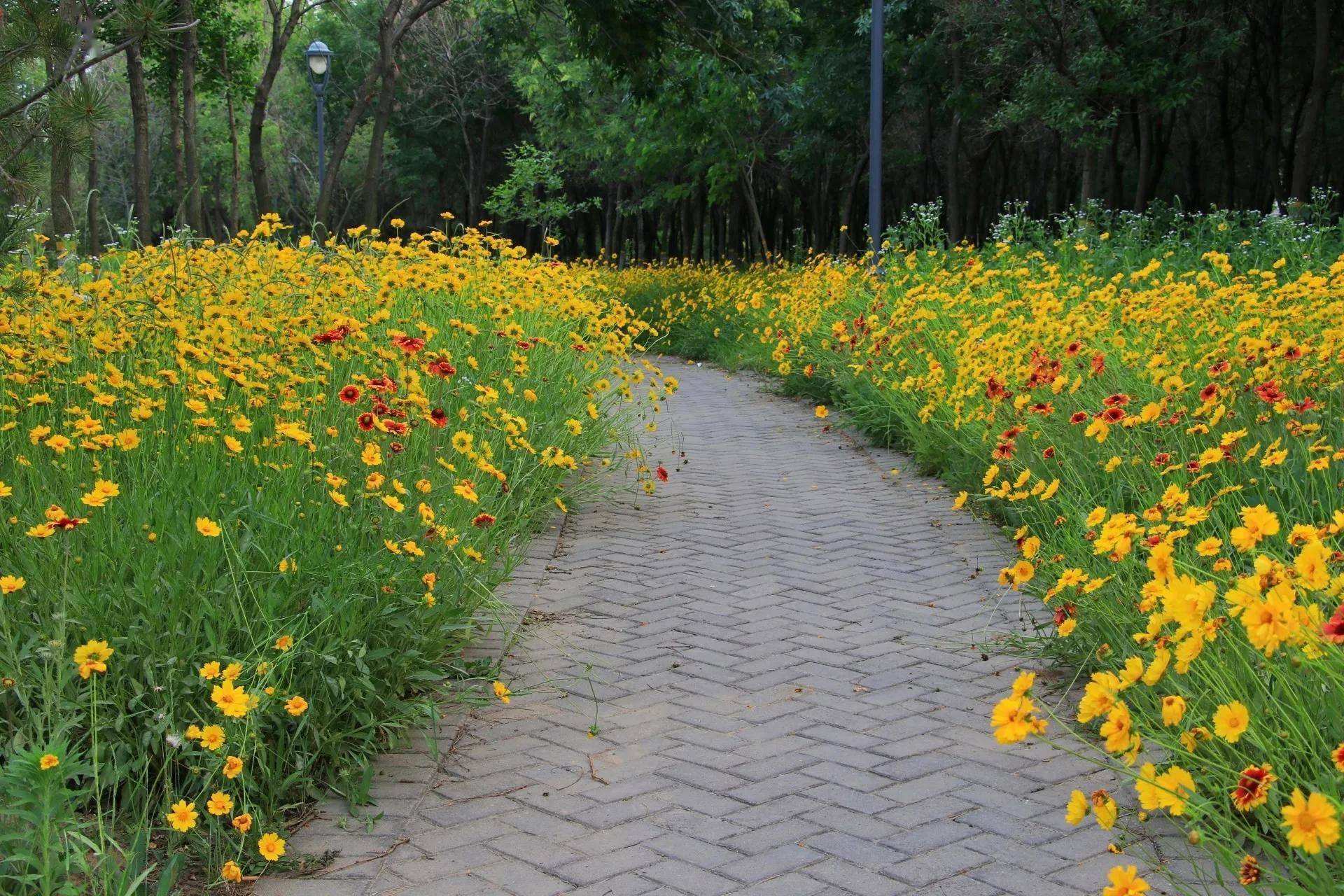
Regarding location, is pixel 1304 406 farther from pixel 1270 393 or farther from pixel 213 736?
pixel 213 736

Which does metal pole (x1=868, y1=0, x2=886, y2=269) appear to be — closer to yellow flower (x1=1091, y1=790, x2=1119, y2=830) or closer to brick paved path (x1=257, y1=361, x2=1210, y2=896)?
brick paved path (x1=257, y1=361, x2=1210, y2=896)

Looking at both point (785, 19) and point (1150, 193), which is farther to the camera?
A: point (1150, 193)

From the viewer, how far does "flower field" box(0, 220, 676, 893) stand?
2.83 meters

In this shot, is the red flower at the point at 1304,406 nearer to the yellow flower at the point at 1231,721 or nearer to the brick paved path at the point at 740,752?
the brick paved path at the point at 740,752

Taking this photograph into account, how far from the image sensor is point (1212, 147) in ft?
94.3

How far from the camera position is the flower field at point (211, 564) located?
9.30 ft

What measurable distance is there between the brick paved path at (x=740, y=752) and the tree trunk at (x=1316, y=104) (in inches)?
547

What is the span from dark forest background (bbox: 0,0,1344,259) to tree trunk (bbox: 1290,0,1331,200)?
0.15 ft

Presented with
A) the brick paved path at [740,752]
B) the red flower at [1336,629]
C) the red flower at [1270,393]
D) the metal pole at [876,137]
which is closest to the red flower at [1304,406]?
the red flower at [1270,393]

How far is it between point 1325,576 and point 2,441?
3659mm

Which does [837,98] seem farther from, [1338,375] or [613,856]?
[613,856]

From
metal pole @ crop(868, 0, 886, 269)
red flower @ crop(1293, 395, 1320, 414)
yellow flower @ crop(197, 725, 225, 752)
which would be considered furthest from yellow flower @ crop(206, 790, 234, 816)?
metal pole @ crop(868, 0, 886, 269)

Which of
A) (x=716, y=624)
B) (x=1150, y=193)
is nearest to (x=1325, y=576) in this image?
(x=716, y=624)

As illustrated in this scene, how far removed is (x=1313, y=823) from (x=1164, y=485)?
3000 mm
